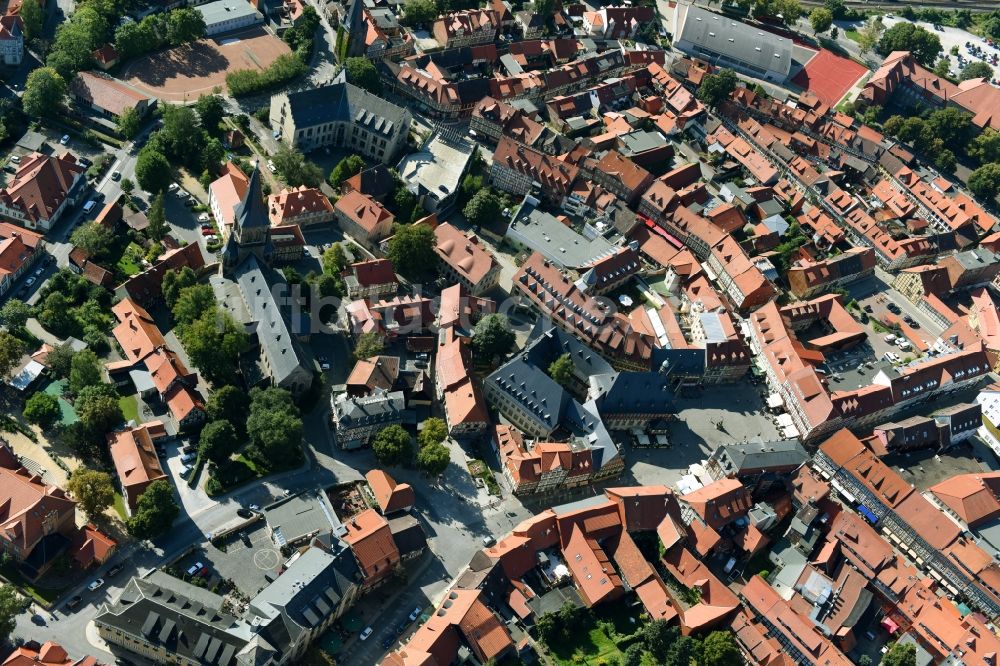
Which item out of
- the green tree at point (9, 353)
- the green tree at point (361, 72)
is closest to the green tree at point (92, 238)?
the green tree at point (9, 353)

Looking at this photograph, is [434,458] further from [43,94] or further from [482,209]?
[43,94]

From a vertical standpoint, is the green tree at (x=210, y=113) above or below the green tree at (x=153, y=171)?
above

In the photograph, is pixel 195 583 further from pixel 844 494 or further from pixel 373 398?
pixel 844 494

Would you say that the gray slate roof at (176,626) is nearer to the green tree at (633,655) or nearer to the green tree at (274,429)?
the green tree at (274,429)

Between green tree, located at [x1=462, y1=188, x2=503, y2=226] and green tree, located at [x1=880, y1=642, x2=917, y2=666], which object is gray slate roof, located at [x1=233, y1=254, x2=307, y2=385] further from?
green tree, located at [x1=880, y1=642, x2=917, y2=666]

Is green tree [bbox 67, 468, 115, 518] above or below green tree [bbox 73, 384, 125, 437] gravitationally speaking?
below

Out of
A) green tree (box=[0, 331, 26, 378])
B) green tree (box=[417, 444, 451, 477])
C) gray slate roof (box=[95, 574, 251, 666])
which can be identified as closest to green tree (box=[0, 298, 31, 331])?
green tree (box=[0, 331, 26, 378])
